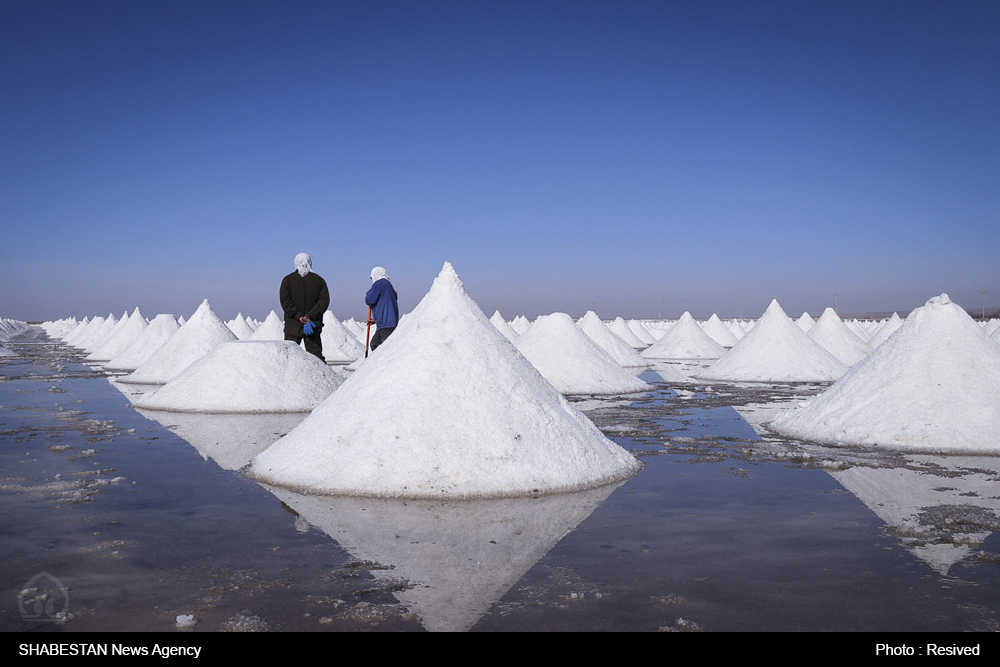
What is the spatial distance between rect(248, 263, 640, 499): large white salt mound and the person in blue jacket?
11.6 feet

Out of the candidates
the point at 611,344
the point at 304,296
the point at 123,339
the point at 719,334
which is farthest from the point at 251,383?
the point at 719,334

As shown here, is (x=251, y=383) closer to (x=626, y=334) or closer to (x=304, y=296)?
(x=304, y=296)

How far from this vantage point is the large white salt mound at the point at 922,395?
8508 mm

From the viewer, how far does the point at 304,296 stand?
11.8 metres

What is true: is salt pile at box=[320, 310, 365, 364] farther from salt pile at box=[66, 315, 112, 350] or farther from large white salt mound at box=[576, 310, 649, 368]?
salt pile at box=[66, 315, 112, 350]

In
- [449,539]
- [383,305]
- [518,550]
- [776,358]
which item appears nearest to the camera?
[518,550]

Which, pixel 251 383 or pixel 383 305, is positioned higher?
pixel 383 305

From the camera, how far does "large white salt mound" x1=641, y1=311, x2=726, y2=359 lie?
33.1m

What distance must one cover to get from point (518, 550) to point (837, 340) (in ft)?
84.0

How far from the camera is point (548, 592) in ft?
11.9

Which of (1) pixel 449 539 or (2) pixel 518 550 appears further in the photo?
(1) pixel 449 539

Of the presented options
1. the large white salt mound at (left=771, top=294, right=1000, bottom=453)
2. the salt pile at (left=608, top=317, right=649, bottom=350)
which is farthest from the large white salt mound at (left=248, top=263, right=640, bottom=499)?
the salt pile at (left=608, top=317, right=649, bottom=350)

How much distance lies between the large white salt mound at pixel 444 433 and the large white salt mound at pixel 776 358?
560 inches

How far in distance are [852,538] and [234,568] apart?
372cm
